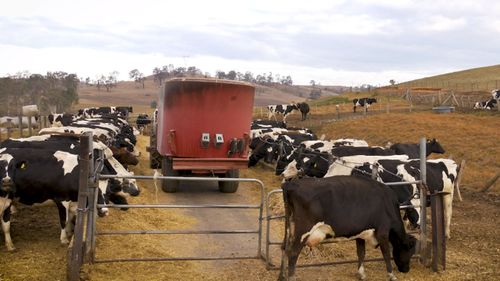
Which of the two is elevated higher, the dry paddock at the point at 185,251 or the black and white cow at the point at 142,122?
the black and white cow at the point at 142,122

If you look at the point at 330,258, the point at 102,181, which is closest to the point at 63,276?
the point at 102,181

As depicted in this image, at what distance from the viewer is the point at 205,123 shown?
46.4ft

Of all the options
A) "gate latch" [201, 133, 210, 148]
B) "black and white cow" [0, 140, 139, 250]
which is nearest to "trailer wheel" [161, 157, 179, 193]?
"gate latch" [201, 133, 210, 148]

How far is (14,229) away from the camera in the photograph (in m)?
10.2

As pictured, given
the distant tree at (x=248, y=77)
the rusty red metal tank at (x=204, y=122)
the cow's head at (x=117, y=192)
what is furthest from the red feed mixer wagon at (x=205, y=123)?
the distant tree at (x=248, y=77)

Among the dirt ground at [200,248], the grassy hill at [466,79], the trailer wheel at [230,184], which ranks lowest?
the dirt ground at [200,248]

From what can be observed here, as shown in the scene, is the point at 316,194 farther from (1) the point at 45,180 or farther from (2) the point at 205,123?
(2) the point at 205,123

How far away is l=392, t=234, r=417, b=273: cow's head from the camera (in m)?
7.91

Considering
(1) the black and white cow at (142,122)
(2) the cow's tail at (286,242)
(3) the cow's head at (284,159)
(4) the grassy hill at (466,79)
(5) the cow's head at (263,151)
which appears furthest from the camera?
(4) the grassy hill at (466,79)

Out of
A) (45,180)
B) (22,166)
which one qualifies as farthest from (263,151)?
(22,166)

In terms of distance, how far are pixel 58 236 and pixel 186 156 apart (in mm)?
5035

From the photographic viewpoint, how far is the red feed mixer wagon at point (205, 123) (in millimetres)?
14031

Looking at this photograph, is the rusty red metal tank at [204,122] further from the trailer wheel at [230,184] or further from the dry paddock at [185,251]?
the dry paddock at [185,251]

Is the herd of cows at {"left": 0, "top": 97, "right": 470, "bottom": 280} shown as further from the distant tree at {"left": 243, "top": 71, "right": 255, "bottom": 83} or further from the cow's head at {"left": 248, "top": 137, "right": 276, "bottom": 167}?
the distant tree at {"left": 243, "top": 71, "right": 255, "bottom": 83}
